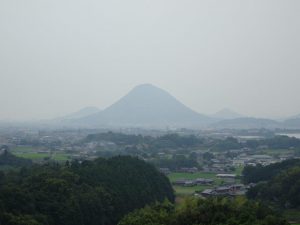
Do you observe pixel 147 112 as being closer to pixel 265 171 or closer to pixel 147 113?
pixel 147 113

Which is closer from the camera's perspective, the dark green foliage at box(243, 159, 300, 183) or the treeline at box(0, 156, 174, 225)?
the treeline at box(0, 156, 174, 225)

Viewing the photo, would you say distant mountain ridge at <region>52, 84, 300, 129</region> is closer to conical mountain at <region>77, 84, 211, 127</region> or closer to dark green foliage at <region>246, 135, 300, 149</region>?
conical mountain at <region>77, 84, 211, 127</region>

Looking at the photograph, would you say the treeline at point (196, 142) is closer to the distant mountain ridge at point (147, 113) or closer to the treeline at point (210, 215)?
the treeline at point (210, 215)

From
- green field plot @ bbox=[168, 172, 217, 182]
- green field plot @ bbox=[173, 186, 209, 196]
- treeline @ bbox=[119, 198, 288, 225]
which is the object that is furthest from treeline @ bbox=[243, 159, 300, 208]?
green field plot @ bbox=[168, 172, 217, 182]

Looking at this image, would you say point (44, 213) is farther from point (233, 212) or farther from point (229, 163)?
point (229, 163)


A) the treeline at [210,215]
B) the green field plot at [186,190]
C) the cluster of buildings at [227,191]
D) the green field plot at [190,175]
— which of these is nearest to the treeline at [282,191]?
the cluster of buildings at [227,191]

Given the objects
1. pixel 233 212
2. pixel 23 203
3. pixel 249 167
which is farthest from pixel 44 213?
pixel 249 167
